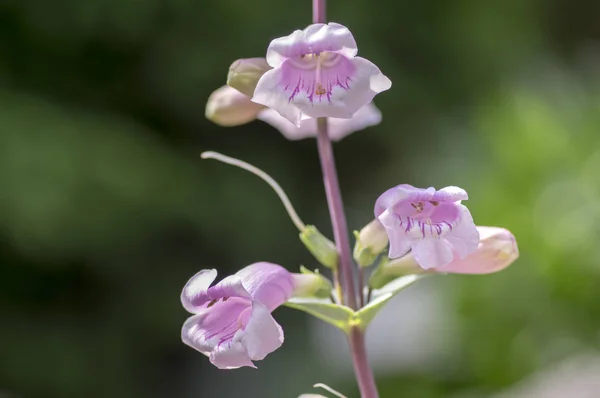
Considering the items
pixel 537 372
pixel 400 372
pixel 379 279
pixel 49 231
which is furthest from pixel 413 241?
pixel 49 231

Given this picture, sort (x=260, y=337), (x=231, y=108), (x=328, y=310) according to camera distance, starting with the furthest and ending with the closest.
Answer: (x=231, y=108), (x=328, y=310), (x=260, y=337)

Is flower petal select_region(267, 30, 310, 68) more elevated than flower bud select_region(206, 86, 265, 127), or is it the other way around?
flower bud select_region(206, 86, 265, 127)

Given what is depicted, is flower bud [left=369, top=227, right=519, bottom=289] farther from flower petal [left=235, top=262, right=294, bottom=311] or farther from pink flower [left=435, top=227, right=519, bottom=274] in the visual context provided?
flower petal [left=235, top=262, right=294, bottom=311]

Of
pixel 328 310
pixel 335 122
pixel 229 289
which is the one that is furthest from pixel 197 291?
pixel 335 122

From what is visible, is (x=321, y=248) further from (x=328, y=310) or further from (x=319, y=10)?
(x=319, y=10)

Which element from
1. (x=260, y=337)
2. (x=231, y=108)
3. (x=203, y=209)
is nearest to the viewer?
(x=260, y=337)

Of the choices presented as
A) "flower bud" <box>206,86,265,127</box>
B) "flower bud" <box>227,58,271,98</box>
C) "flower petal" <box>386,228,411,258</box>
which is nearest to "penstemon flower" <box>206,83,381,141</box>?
"flower bud" <box>206,86,265,127</box>

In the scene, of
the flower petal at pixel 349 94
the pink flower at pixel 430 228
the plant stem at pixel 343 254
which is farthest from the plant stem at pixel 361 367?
the flower petal at pixel 349 94

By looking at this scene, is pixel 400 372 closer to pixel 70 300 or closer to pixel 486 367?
pixel 486 367
